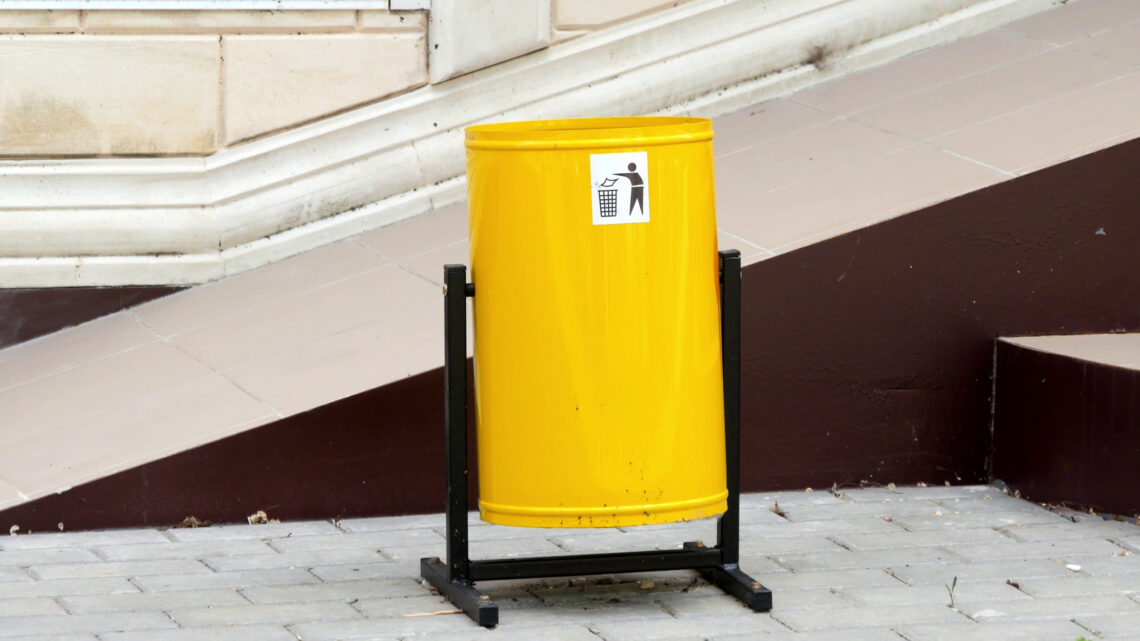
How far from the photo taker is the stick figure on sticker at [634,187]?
4.20 metres

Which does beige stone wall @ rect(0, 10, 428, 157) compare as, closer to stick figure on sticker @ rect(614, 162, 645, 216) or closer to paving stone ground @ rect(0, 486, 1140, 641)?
paving stone ground @ rect(0, 486, 1140, 641)

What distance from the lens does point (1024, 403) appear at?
5613mm

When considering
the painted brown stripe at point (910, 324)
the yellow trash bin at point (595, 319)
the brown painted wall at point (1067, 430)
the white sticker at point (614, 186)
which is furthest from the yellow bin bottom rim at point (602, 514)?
the brown painted wall at point (1067, 430)

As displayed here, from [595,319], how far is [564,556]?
2.19 feet

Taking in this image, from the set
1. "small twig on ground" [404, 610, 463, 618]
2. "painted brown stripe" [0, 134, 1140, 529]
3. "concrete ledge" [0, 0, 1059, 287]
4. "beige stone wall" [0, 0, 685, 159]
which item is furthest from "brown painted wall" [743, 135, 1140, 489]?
"beige stone wall" [0, 0, 685, 159]

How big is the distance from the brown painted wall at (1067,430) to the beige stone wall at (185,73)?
8.73 ft

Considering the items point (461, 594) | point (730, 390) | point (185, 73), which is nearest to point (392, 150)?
point (185, 73)

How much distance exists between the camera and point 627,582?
4.71 meters

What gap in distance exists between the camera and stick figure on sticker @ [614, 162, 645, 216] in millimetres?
4199

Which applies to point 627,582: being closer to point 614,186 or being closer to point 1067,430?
point 614,186

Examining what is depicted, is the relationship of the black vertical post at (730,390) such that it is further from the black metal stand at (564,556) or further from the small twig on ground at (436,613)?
Answer: the small twig on ground at (436,613)

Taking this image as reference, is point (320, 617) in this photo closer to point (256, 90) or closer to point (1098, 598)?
point (1098, 598)

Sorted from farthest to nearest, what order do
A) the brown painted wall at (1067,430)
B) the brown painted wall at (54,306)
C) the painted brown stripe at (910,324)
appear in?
1. the brown painted wall at (54,306)
2. the painted brown stripe at (910,324)
3. the brown painted wall at (1067,430)

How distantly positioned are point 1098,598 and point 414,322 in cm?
237
